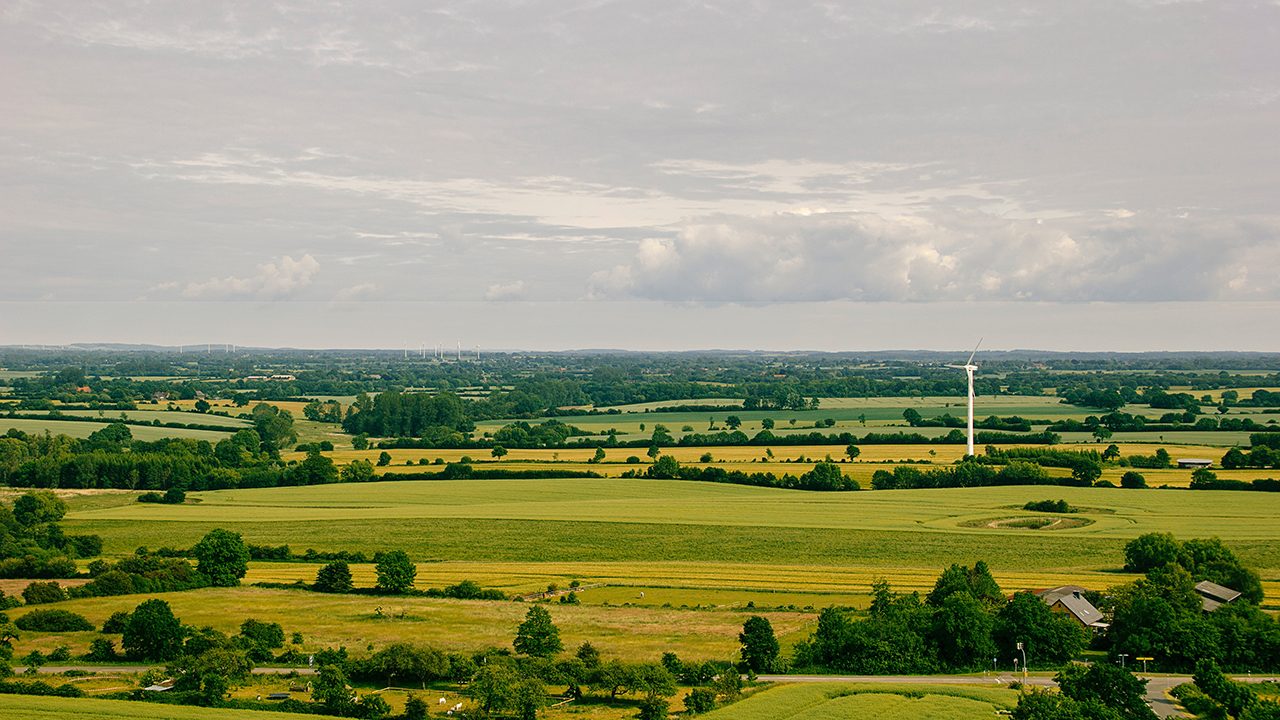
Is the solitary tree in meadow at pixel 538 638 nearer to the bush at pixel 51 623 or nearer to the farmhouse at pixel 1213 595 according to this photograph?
the bush at pixel 51 623

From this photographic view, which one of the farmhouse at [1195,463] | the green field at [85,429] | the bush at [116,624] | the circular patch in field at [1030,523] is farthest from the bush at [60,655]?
the farmhouse at [1195,463]

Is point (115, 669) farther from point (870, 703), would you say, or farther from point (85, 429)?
point (85, 429)

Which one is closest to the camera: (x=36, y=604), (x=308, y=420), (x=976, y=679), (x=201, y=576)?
(x=976, y=679)

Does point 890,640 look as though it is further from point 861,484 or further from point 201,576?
point 861,484

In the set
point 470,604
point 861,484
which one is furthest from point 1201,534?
point 470,604

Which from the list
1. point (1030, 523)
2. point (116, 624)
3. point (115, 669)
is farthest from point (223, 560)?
point (1030, 523)

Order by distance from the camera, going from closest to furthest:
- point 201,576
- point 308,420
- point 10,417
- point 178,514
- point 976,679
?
point 976,679 → point 201,576 → point 178,514 → point 10,417 → point 308,420
